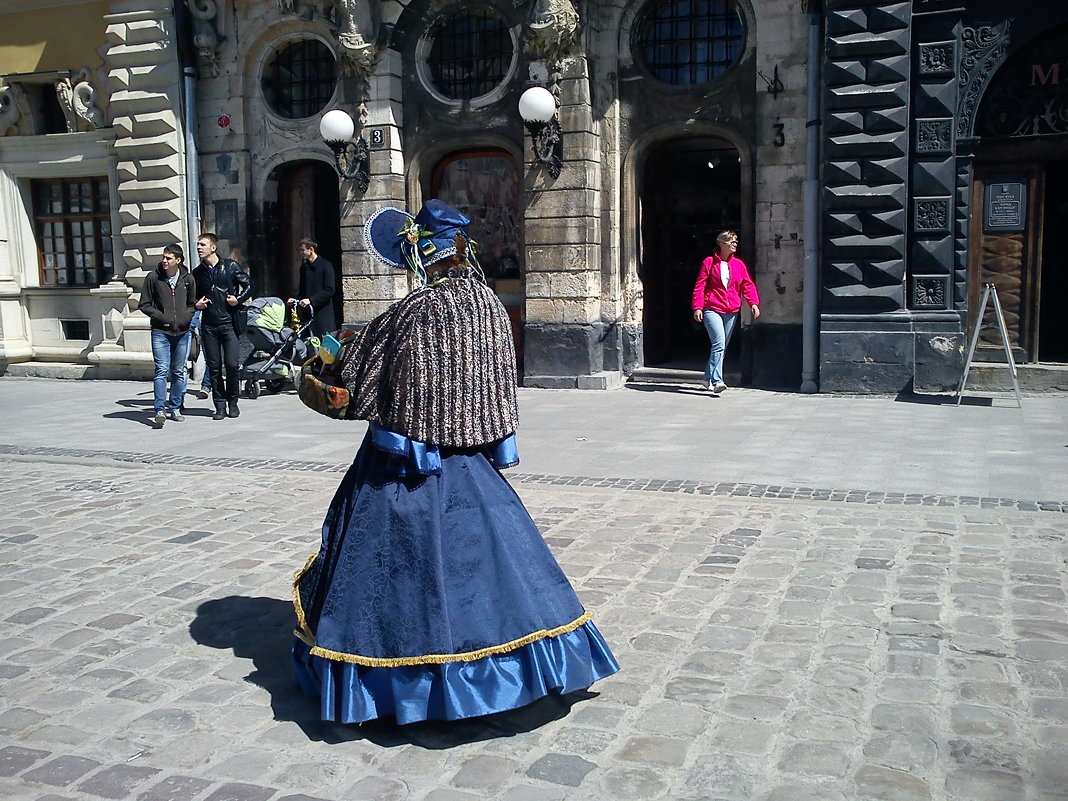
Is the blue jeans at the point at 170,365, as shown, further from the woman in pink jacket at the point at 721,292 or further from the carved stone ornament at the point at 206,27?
the carved stone ornament at the point at 206,27

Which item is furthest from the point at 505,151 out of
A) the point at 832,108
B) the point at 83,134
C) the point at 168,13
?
the point at 83,134

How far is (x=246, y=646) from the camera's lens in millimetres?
4500

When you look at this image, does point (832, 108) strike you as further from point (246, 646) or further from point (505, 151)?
point (246, 646)

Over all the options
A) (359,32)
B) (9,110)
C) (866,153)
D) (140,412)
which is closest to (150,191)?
(9,110)

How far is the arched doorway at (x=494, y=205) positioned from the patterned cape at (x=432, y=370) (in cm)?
1036

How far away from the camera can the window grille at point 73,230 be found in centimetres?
1647

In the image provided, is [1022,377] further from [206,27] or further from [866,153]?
[206,27]

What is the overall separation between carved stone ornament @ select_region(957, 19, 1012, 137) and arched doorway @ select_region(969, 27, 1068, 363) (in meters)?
0.20

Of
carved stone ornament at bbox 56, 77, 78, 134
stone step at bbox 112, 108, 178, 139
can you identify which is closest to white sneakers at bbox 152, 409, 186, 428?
stone step at bbox 112, 108, 178, 139

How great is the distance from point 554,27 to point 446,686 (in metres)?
10.7

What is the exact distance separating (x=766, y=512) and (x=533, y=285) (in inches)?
287

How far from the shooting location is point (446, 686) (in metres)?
3.47

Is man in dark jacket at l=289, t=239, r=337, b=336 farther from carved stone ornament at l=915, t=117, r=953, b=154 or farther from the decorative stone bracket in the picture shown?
carved stone ornament at l=915, t=117, r=953, b=154

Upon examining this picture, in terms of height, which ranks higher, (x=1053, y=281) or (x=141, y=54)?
(x=141, y=54)
